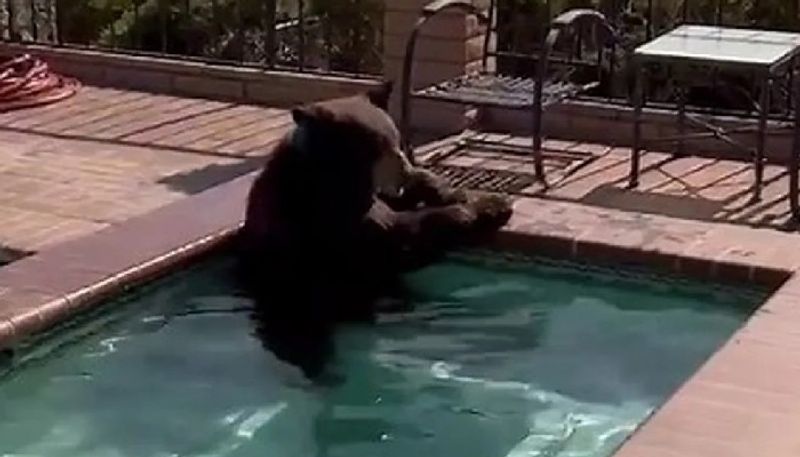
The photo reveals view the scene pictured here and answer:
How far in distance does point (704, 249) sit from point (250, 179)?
1.87 meters

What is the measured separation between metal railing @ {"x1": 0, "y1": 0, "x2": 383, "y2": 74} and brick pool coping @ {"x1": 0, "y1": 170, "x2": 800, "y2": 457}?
3.49 meters

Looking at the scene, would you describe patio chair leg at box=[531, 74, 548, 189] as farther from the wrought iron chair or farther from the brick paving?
the brick paving

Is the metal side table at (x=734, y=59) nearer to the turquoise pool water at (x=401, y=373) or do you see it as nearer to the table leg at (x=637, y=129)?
the table leg at (x=637, y=129)

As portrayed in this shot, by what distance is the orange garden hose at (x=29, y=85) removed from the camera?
7867 millimetres

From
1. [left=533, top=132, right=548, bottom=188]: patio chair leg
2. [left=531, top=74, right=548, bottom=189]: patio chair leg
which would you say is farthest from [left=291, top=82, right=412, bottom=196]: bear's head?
[left=533, top=132, right=548, bottom=188]: patio chair leg

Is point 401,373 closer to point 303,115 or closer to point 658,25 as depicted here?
point 303,115

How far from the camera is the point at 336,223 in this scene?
5344 mm

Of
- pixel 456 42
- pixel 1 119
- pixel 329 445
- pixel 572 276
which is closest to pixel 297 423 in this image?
pixel 329 445

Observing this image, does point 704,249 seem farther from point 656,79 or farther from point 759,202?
point 656,79

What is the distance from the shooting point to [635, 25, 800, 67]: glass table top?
234 inches

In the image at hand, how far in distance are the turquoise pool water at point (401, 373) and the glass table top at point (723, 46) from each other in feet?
3.09

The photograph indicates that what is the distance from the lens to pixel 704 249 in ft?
18.2

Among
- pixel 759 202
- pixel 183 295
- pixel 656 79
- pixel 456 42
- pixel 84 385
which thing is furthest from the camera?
pixel 656 79

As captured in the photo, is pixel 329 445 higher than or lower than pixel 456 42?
lower
